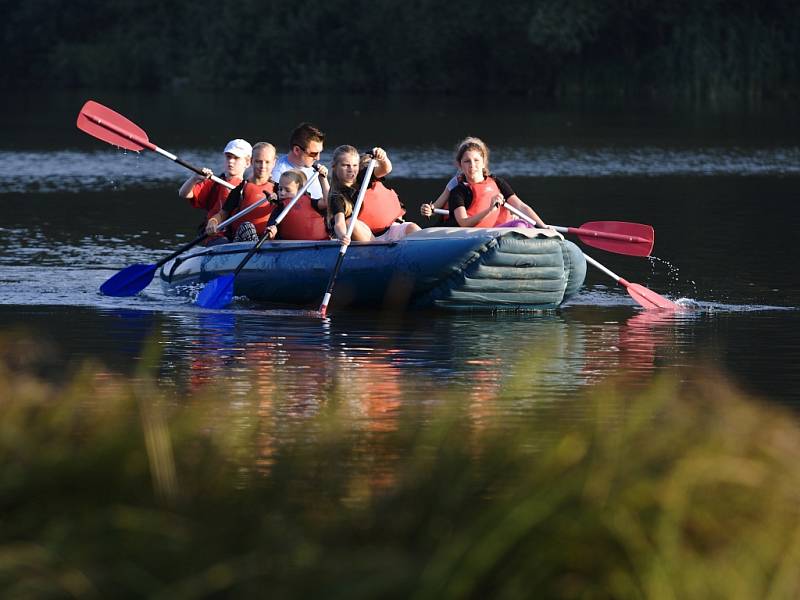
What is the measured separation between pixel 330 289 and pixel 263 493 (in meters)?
6.66

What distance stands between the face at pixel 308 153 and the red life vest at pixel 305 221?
511mm

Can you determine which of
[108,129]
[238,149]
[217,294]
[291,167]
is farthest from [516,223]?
[108,129]

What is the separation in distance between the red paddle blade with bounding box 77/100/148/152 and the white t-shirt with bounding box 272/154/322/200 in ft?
5.49

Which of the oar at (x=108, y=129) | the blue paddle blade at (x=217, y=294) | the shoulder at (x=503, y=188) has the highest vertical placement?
the oar at (x=108, y=129)

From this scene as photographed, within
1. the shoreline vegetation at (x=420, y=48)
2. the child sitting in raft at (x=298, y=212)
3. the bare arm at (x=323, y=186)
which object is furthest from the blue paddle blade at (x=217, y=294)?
the shoreline vegetation at (x=420, y=48)

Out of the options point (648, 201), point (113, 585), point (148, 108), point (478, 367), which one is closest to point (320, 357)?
point (478, 367)

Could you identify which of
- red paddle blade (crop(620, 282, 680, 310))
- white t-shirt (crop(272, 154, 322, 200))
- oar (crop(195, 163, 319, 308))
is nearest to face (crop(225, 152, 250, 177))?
white t-shirt (crop(272, 154, 322, 200))

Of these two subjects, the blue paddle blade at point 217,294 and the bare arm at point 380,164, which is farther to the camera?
the blue paddle blade at point 217,294

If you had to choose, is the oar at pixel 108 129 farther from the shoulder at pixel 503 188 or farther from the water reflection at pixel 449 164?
the water reflection at pixel 449 164

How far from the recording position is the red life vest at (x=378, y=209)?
11828 millimetres

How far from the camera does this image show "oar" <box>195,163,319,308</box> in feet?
38.7

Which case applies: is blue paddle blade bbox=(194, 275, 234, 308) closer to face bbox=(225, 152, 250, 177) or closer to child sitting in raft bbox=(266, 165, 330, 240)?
child sitting in raft bbox=(266, 165, 330, 240)

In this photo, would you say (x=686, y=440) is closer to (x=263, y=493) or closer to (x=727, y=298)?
(x=263, y=493)

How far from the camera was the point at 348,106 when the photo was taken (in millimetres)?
46750
